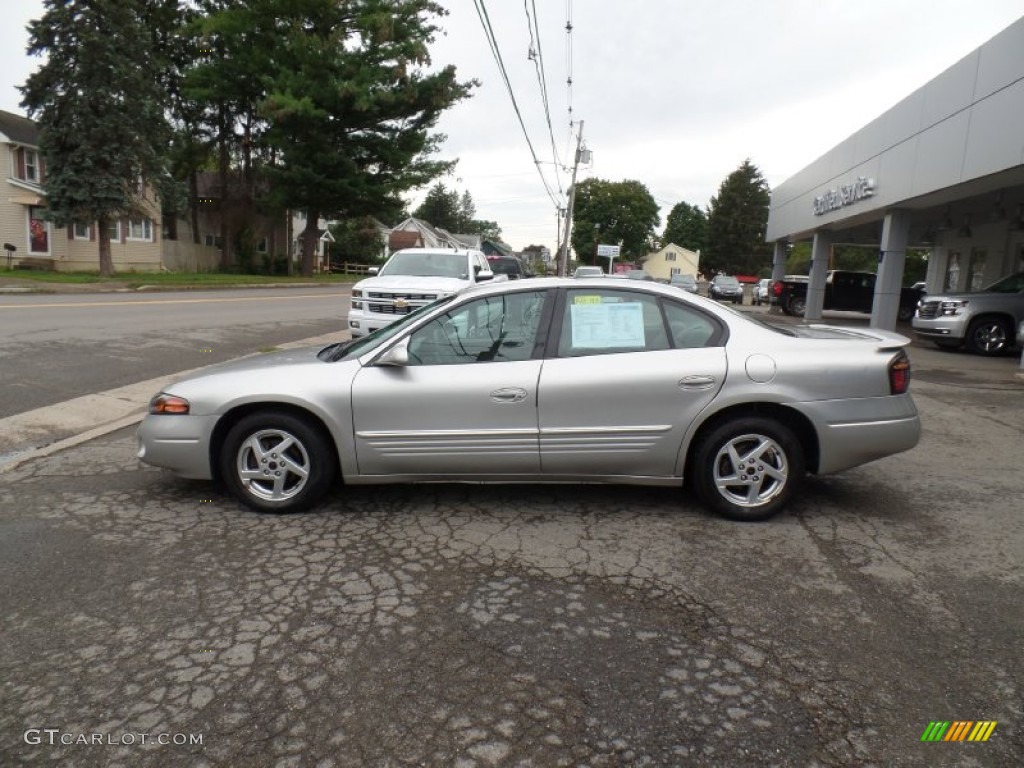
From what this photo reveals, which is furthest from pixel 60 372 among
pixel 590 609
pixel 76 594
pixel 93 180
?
pixel 93 180

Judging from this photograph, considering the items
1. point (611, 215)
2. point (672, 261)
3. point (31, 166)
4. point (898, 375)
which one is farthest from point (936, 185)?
point (672, 261)

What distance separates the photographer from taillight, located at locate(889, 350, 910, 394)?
4.36 m

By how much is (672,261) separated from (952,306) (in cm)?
9100

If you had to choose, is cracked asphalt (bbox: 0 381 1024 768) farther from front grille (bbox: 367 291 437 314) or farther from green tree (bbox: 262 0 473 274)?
green tree (bbox: 262 0 473 274)

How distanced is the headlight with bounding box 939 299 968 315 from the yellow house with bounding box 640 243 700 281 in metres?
86.8

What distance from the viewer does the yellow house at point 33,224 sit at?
30.2m

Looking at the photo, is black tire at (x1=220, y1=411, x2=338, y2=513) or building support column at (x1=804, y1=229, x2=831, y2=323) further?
building support column at (x1=804, y1=229, x2=831, y2=323)

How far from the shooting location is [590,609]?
3.29 metres

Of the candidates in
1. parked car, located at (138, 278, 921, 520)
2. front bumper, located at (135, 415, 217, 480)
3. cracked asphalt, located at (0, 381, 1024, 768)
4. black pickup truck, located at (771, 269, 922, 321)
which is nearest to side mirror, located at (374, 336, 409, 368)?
parked car, located at (138, 278, 921, 520)

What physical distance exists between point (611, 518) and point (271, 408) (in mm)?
2254

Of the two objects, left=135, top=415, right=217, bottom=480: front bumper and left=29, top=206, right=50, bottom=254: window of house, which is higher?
left=29, top=206, right=50, bottom=254: window of house

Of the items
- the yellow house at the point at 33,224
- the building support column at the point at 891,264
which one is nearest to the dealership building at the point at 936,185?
the building support column at the point at 891,264

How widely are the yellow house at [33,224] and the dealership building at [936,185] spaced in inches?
1062

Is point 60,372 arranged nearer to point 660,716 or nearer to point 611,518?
point 611,518
